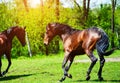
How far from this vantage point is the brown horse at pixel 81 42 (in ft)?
42.9

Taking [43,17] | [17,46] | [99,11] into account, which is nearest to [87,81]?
[43,17]

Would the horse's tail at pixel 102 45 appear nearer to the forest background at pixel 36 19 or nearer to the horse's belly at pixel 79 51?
the horse's belly at pixel 79 51

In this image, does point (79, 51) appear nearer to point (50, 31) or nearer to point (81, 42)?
point (81, 42)

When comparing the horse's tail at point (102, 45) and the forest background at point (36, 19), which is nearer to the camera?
the horse's tail at point (102, 45)

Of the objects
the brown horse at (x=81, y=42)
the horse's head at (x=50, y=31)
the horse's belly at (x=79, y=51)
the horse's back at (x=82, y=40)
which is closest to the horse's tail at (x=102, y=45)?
the brown horse at (x=81, y=42)

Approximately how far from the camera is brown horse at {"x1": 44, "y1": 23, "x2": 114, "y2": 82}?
1308 cm

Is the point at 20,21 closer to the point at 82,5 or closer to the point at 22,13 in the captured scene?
the point at 22,13

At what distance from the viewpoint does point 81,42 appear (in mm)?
13758

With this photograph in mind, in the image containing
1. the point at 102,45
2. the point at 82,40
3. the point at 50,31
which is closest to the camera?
the point at 102,45

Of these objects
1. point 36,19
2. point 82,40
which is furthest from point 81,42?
point 36,19

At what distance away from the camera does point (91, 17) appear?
52.5 metres

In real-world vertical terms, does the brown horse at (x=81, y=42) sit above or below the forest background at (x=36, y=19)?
above

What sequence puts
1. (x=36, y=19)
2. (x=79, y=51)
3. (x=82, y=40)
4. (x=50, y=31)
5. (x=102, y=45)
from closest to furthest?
(x=102, y=45)
(x=82, y=40)
(x=79, y=51)
(x=50, y=31)
(x=36, y=19)

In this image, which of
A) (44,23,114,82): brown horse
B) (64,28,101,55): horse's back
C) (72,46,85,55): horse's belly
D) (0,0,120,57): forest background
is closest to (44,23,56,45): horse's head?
(44,23,114,82): brown horse
